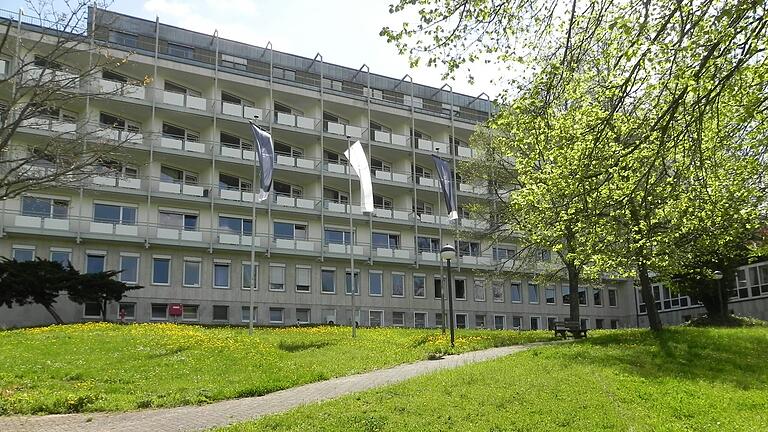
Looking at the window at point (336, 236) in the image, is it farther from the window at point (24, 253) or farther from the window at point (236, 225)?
the window at point (24, 253)

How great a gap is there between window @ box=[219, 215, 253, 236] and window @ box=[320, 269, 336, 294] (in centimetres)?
578

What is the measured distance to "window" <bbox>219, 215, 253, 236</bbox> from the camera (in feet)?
146

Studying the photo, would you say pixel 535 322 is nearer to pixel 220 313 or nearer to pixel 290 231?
pixel 290 231

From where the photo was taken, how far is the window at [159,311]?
40.9 metres

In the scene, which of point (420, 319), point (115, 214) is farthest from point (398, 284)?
point (115, 214)

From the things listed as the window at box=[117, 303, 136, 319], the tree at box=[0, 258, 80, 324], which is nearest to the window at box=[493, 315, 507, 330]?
the window at box=[117, 303, 136, 319]

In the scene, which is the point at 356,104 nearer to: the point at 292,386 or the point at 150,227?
the point at 150,227

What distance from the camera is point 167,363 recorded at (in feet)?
60.4

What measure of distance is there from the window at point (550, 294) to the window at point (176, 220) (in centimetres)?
2849

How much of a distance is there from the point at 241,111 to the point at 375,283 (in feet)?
48.2

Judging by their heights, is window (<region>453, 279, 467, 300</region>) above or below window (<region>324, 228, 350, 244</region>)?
below

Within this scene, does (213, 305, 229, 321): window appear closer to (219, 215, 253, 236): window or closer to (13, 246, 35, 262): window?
(219, 215, 253, 236): window

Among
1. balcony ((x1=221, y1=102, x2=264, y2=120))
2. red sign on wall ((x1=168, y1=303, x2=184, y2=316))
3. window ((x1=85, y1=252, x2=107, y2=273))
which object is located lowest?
red sign on wall ((x1=168, y1=303, x2=184, y2=316))

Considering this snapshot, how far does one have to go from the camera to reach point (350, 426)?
10.4 m
